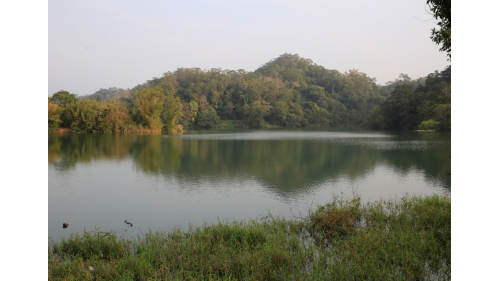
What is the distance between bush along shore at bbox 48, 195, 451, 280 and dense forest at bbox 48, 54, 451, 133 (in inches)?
1004

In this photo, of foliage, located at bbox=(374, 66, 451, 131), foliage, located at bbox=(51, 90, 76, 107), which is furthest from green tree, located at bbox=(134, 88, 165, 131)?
foliage, located at bbox=(374, 66, 451, 131)

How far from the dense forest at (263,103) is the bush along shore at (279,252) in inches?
1004

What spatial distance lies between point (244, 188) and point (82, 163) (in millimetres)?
6582

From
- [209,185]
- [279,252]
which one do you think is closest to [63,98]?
[209,185]

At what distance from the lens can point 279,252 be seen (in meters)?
3.33

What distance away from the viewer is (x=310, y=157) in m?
12.8

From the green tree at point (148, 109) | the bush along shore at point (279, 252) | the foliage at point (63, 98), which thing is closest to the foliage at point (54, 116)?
the foliage at point (63, 98)

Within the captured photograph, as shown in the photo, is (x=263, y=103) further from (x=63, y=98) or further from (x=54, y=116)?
(x=54, y=116)

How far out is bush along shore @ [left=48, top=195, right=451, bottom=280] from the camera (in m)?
2.96

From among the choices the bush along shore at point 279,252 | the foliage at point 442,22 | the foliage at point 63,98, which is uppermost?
the foliage at point 63,98

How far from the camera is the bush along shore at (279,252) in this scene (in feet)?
9.70

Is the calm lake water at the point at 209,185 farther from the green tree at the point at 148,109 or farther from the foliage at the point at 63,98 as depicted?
the foliage at the point at 63,98

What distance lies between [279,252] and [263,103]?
149 ft
